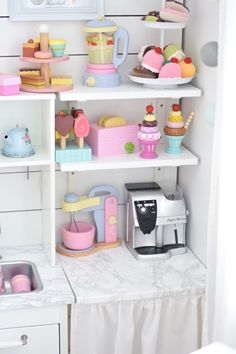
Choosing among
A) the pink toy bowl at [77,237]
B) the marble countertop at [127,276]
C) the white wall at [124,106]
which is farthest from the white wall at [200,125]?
the pink toy bowl at [77,237]

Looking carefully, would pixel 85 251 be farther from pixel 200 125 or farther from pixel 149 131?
pixel 200 125

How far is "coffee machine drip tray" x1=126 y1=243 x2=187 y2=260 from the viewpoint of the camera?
257 centimetres

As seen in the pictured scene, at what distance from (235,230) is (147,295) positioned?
446 millimetres

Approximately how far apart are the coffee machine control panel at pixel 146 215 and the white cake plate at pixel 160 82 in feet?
1.35

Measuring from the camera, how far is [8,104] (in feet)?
8.29

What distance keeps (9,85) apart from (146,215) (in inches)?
25.7

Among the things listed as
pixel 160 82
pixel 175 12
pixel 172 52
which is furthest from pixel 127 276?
pixel 175 12

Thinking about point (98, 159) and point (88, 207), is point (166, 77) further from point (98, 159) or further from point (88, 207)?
point (88, 207)

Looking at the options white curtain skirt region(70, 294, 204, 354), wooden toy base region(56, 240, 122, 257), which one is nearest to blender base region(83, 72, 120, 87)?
wooden toy base region(56, 240, 122, 257)

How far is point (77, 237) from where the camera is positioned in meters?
2.60

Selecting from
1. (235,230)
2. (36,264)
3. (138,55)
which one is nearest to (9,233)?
(36,264)

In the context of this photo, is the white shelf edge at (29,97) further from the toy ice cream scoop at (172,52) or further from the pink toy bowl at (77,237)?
the pink toy bowl at (77,237)

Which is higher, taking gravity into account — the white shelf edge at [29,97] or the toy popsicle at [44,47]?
the toy popsicle at [44,47]

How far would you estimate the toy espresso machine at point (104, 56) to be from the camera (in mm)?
2432
